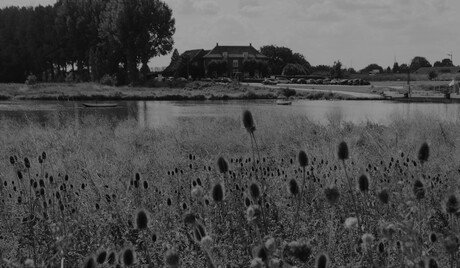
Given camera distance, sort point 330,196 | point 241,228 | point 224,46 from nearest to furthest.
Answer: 1. point 330,196
2. point 241,228
3. point 224,46

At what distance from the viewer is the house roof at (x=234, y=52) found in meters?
117

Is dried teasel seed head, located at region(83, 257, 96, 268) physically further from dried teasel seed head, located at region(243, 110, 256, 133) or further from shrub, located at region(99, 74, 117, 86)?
shrub, located at region(99, 74, 117, 86)

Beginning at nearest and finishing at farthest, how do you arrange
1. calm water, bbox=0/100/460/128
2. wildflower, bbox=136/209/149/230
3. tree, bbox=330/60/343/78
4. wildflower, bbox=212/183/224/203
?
wildflower, bbox=136/209/149/230, wildflower, bbox=212/183/224/203, calm water, bbox=0/100/460/128, tree, bbox=330/60/343/78

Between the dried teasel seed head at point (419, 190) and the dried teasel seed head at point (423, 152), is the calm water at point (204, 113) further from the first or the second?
the dried teasel seed head at point (419, 190)

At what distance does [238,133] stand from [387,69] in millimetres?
135954

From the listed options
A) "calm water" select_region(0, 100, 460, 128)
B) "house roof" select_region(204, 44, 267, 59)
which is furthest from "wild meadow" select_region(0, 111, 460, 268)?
"house roof" select_region(204, 44, 267, 59)

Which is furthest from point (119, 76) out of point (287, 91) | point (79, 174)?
point (79, 174)

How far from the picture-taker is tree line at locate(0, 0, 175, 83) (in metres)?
72.3

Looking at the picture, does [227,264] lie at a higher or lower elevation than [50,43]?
lower

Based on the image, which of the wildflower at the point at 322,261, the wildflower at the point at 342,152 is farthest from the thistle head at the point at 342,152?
the wildflower at the point at 322,261

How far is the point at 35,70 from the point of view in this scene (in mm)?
87938

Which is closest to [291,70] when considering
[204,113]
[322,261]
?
[204,113]

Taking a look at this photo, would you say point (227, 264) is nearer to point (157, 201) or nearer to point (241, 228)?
point (241, 228)

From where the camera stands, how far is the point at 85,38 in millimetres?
81125
